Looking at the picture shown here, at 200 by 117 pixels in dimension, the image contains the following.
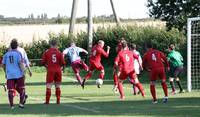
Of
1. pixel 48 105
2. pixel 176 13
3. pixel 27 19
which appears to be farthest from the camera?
pixel 27 19

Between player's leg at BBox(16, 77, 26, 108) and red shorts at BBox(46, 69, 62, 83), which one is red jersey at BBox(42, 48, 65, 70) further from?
player's leg at BBox(16, 77, 26, 108)

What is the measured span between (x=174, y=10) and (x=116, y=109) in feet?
69.0

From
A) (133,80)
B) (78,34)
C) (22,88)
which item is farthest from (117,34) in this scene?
(22,88)

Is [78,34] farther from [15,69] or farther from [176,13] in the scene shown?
[15,69]

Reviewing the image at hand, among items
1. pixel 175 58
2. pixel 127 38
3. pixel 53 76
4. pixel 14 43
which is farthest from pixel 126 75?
pixel 127 38

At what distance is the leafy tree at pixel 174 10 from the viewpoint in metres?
38.8

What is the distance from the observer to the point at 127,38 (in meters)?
52.7

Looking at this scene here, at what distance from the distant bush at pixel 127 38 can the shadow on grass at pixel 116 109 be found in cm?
2007

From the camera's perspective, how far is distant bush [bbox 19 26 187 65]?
1841 inches

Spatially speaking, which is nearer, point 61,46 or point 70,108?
point 70,108

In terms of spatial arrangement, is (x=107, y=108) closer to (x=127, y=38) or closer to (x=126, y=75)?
(x=126, y=75)

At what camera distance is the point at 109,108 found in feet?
65.9

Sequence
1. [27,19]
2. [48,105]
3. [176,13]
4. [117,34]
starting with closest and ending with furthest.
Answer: [48,105] → [176,13] → [117,34] → [27,19]

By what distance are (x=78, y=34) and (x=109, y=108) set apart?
39.4 m
